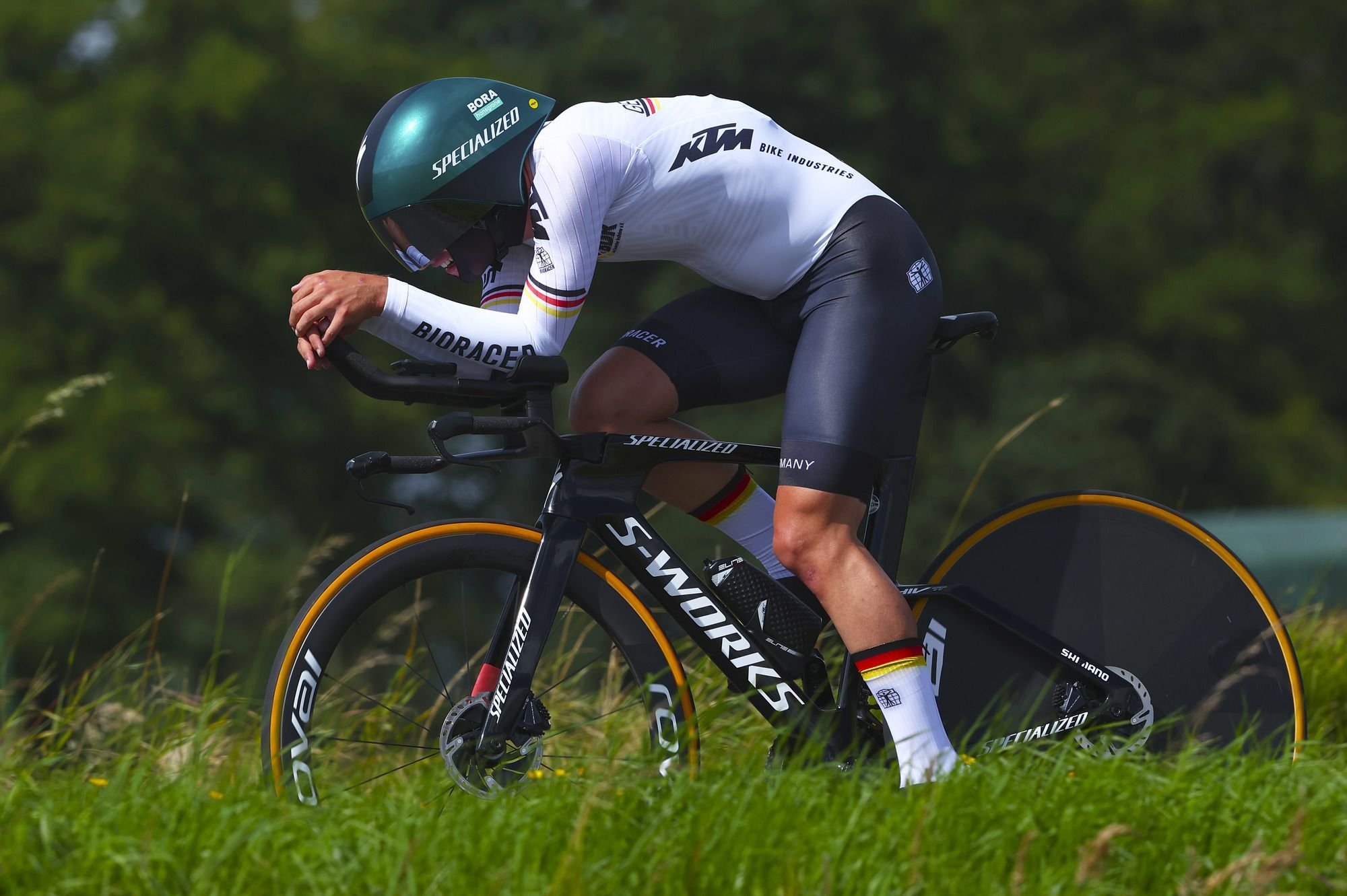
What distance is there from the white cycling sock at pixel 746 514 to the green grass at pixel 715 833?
2.33 feet

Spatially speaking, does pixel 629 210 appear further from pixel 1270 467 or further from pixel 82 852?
pixel 1270 467

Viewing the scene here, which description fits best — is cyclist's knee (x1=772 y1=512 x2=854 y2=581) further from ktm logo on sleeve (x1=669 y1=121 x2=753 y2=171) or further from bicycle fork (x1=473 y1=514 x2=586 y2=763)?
ktm logo on sleeve (x1=669 y1=121 x2=753 y2=171)

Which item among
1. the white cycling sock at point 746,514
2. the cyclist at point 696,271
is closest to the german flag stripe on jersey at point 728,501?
the white cycling sock at point 746,514

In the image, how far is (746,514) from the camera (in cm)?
368

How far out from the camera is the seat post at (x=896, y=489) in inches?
136

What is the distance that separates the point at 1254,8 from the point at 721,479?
3364cm

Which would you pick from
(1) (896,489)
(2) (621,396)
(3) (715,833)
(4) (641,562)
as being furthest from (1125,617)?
(3) (715,833)

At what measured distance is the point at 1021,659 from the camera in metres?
3.63

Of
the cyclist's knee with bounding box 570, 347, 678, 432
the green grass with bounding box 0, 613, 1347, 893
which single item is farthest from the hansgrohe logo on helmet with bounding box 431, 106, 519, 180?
the green grass with bounding box 0, 613, 1347, 893

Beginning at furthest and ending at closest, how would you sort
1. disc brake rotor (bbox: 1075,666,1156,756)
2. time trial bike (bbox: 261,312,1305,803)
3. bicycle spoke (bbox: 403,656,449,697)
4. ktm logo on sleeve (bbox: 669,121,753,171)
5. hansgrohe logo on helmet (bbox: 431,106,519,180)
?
bicycle spoke (bbox: 403,656,449,697)
disc brake rotor (bbox: 1075,666,1156,756)
ktm logo on sleeve (bbox: 669,121,753,171)
hansgrohe logo on helmet (bbox: 431,106,519,180)
time trial bike (bbox: 261,312,1305,803)

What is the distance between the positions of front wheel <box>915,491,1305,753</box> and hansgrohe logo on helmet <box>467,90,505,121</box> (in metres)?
1.39

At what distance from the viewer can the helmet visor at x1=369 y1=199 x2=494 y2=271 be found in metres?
3.24

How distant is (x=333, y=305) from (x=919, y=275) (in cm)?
122

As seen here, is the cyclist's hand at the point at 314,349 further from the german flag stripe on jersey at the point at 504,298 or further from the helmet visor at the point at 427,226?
the german flag stripe on jersey at the point at 504,298
